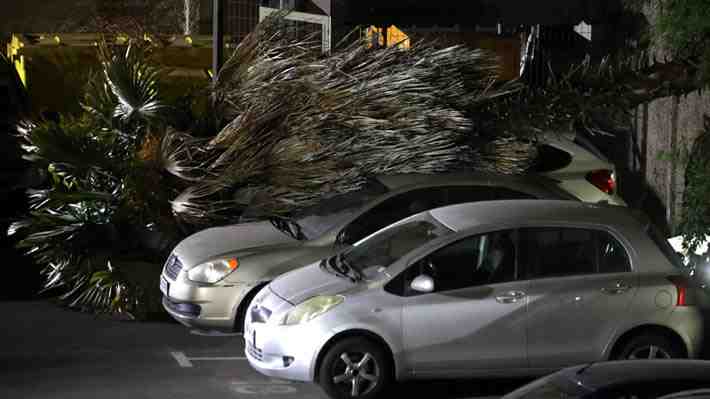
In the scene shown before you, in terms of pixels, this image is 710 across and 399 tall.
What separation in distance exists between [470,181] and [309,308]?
3.19m

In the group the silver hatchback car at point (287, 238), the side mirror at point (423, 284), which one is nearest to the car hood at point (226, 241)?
the silver hatchback car at point (287, 238)

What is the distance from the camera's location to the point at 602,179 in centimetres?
1360

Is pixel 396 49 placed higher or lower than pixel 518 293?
higher

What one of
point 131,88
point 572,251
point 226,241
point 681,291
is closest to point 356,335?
point 572,251

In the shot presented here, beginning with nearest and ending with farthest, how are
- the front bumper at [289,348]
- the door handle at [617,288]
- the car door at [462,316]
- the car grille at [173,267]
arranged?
the front bumper at [289,348] → the car door at [462,316] → the door handle at [617,288] → the car grille at [173,267]

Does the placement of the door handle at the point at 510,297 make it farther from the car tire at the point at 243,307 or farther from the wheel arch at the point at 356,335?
the car tire at the point at 243,307

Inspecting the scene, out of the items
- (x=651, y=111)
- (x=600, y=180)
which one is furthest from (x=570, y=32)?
(x=600, y=180)

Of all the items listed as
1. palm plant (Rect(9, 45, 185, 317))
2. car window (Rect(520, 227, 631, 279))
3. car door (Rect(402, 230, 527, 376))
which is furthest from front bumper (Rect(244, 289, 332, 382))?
palm plant (Rect(9, 45, 185, 317))

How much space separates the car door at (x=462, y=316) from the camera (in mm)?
9414

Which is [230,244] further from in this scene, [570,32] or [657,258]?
[570,32]

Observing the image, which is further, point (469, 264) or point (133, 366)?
point (133, 366)

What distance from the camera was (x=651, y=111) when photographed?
18422mm

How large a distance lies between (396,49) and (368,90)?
0.67 meters

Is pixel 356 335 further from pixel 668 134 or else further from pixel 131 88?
pixel 668 134
